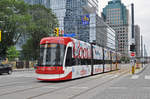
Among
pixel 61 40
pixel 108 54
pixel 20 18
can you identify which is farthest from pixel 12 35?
pixel 61 40

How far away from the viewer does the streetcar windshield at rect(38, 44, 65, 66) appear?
17.4 metres

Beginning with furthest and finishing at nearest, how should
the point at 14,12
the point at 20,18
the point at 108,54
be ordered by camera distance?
the point at 14,12 < the point at 20,18 < the point at 108,54

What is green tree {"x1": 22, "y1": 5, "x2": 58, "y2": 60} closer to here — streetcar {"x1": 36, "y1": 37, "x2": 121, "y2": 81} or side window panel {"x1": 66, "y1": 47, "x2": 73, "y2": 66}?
streetcar {"x1": 36, "y1": 37, "x2": 121, "y2": 81}

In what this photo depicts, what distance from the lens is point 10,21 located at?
48031mm

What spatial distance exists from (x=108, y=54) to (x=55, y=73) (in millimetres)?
18291

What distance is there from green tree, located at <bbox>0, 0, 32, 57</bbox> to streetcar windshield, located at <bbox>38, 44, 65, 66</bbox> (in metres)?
32.3

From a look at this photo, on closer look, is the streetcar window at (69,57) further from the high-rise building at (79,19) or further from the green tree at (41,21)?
the high-rise building at (79,19)

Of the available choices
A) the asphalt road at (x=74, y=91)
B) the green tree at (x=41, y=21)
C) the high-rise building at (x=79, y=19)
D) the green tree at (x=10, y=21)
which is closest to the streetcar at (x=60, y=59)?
the asphalt road at (x=74, y=91)

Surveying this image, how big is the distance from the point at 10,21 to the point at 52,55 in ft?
108

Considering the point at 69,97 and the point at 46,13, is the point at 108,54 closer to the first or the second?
the point at 69,97

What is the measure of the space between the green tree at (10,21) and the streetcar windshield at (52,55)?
32.3m

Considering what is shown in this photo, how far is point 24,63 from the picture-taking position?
190ft

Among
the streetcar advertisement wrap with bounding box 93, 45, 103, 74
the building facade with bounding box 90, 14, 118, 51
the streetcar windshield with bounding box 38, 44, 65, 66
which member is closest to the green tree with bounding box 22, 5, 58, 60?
the building facade with bounding box 90, 14, 118, 51

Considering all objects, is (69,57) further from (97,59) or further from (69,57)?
(97,59)
